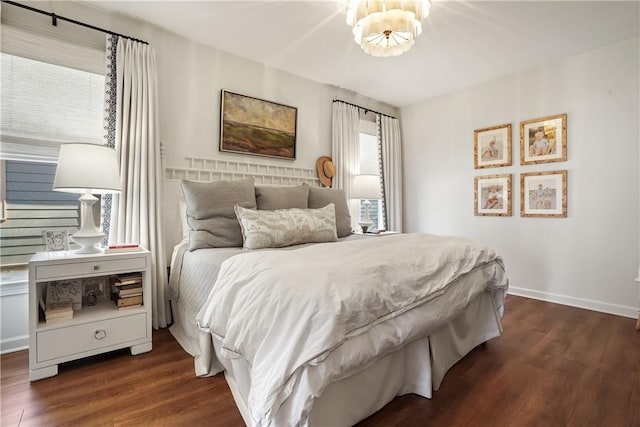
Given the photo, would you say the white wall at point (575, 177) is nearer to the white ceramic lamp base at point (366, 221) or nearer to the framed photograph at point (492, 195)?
the framed photograph at point (492, 195)

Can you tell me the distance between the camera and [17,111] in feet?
6.68

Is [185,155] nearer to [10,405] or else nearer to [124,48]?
[124,48]

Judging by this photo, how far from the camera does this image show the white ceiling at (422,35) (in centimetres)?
229

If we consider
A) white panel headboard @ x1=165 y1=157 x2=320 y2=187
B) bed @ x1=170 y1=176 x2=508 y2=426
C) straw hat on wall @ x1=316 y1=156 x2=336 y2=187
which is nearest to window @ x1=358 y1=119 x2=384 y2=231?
straw hat on wall @ x1=316 y1=156 x2=336 y2=187

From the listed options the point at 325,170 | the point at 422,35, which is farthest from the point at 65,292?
the point at 422,35

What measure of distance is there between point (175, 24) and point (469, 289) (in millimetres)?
2986

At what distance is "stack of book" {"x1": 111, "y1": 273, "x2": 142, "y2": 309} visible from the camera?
6.52 feet

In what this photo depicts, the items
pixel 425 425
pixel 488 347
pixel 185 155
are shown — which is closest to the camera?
pixel 425 425

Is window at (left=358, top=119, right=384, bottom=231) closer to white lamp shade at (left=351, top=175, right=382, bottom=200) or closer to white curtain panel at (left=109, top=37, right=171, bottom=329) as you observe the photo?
white lamp shade at (left=351, top=175, right=382, bottom=200)

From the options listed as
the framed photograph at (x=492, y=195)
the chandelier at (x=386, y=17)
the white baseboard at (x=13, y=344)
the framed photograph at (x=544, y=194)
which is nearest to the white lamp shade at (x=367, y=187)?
the framed photograph at (x=492, y=195)

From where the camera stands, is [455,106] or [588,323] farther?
[455,106]

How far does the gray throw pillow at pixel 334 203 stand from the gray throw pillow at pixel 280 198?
140 millimetres

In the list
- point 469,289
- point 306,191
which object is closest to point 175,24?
point 306,191

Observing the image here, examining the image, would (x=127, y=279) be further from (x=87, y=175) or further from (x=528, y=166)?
(x=528, y=166)
